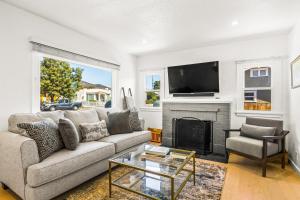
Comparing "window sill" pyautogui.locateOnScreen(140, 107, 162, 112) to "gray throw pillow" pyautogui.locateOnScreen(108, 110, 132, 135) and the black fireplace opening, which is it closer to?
the black fireplace opening

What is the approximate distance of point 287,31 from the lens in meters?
3.17

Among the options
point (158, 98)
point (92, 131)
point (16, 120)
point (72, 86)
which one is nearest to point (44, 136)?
point (16, 120)

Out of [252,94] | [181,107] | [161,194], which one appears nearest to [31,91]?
[161,194]

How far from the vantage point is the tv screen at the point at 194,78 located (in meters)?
3.84

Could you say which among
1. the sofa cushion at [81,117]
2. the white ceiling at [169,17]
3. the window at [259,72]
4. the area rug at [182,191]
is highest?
the white ceiling at [169,17]

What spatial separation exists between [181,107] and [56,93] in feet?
8.68

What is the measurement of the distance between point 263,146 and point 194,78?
200 cm

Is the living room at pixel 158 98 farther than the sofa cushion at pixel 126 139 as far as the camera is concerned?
No

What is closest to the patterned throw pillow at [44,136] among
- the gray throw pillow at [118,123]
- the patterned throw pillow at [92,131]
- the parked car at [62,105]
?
the patterned throw pillow at [92,131]

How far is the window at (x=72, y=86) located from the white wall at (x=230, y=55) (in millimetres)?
1548

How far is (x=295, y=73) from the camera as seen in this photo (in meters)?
2.82

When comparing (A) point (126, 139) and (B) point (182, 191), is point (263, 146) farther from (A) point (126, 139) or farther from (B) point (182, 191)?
(A) point (126, 139)

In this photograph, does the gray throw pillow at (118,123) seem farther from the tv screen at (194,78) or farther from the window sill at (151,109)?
the tv screen at (194,78)

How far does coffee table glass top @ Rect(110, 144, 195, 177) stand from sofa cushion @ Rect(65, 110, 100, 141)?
0.97 meters
